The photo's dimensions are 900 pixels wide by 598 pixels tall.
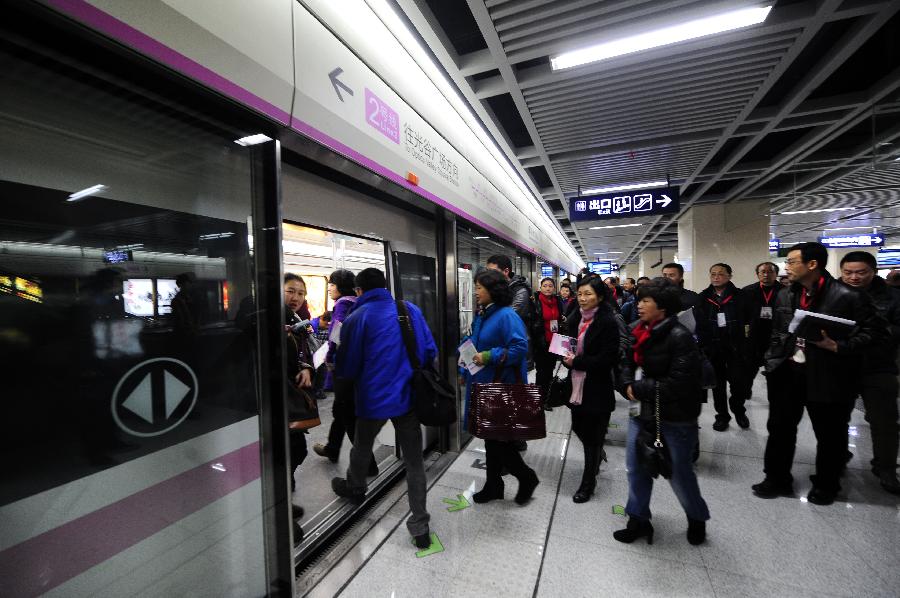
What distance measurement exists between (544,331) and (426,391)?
10.0 feet

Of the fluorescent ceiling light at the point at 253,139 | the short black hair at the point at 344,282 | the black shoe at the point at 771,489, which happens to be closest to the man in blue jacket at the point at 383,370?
the short black hair at the point at 344,282

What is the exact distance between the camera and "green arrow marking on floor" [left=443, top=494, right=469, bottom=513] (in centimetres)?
272

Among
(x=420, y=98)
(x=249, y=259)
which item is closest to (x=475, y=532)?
(x=249, y=259)

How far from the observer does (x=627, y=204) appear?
605 centimetres

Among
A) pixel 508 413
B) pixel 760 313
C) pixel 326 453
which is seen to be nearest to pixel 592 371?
pixel 508 413

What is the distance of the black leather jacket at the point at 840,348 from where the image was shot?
93.1 inches

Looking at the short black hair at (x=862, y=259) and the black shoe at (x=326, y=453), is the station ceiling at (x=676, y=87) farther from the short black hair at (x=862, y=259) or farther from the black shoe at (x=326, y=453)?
the black shoe at (x=326, y=453)

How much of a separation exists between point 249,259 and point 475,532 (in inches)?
82.1

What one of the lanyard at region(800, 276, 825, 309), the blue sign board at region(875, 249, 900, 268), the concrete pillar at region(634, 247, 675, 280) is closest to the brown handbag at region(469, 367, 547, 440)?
the lanyard at region(800, 276, 825, 309)

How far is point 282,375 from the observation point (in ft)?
5.89

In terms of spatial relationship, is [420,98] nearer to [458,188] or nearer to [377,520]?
[458,188]

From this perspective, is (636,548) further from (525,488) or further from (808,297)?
(808,297)

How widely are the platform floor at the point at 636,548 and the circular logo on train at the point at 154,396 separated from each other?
4.12ft

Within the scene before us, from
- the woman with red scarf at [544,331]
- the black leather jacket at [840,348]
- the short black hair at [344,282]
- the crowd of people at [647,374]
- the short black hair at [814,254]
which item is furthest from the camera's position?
the woman with red scarf at [544,331]
